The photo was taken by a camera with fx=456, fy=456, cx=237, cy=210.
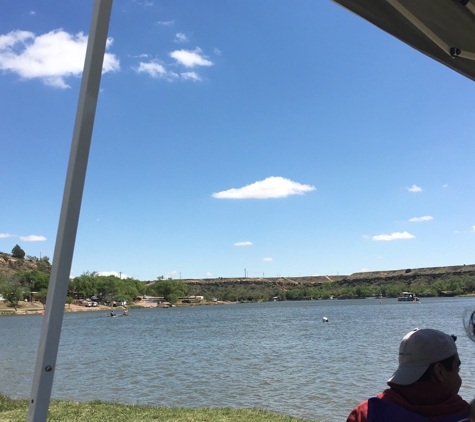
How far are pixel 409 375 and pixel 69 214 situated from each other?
1.40 meters

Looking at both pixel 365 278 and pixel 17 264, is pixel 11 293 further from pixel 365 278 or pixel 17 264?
pixel 365 278

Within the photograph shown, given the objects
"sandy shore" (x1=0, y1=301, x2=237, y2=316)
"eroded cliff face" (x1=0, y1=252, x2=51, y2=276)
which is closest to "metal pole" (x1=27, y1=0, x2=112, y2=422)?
"sandy shore" (x1=0, y1=301, x2=237, y2=316)

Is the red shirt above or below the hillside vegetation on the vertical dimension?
below

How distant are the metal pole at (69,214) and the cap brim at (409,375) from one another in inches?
49.5

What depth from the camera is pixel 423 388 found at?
5.69 feet

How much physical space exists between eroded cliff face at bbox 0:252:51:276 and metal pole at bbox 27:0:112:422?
147m

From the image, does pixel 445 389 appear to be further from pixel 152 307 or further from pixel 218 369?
pixel 152 307

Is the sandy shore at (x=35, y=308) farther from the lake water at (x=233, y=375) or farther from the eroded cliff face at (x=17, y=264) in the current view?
the lake water at (x=233, y=375)

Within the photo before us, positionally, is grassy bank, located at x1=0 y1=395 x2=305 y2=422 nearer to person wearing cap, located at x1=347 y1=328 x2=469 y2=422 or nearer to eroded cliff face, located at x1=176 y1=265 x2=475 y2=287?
person wearing cap, located at x1=347 y1=328 x2=469 y2=422

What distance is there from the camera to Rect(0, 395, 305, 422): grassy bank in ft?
23.7

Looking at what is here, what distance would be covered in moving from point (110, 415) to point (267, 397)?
5.24 meters

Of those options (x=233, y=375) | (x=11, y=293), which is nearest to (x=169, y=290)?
(x=11, y=293)

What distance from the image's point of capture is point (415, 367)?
5.81 ft

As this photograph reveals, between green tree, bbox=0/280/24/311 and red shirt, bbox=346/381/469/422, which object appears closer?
red shirt, bbox=346/381/469/422
